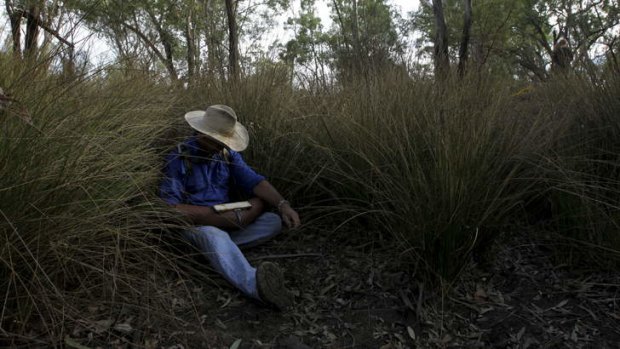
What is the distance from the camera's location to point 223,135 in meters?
3.54

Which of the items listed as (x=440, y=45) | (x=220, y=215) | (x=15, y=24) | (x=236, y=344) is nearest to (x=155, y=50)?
(x=15, y=24)

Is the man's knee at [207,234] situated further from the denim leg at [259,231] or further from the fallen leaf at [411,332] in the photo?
the fallen leaf at [411,332]

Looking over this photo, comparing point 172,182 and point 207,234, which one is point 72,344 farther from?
point 172,182

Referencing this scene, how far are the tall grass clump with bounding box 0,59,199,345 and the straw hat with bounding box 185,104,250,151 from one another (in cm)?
74

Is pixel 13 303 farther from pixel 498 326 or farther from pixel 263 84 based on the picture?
pixel 263 84

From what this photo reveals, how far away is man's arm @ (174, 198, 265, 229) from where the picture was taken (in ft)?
10.7

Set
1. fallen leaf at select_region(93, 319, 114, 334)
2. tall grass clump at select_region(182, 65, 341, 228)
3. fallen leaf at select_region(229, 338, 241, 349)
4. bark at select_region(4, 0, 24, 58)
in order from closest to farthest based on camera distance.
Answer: fallen leaf at select_region(93, 319, 114, 334) → fallen leaf at select_region(229, 338, 241, 349) → bark at select_region(4, 0, 24, 58) → tall grass clump at select_region(182, 65, 341, 228)

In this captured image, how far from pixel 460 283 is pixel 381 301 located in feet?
1.54

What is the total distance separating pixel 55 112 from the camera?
242cm

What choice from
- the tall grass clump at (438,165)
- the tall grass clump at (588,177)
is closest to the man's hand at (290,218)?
the tall grass clump at (438,165)

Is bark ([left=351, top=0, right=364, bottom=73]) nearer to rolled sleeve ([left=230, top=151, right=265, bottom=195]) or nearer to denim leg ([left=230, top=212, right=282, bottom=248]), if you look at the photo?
rolled sleeve ([left=230, top=151, right=265, bottom=195])

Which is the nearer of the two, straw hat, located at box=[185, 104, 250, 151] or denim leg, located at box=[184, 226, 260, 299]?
denim leg, located at box=[184, 226, 260, 299]

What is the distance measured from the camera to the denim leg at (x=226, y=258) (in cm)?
295

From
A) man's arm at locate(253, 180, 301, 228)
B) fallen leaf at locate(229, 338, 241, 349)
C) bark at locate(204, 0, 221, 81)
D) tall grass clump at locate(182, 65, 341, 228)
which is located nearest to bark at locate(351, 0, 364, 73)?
tall grass clump at locate(182, 65, 341, 228)
